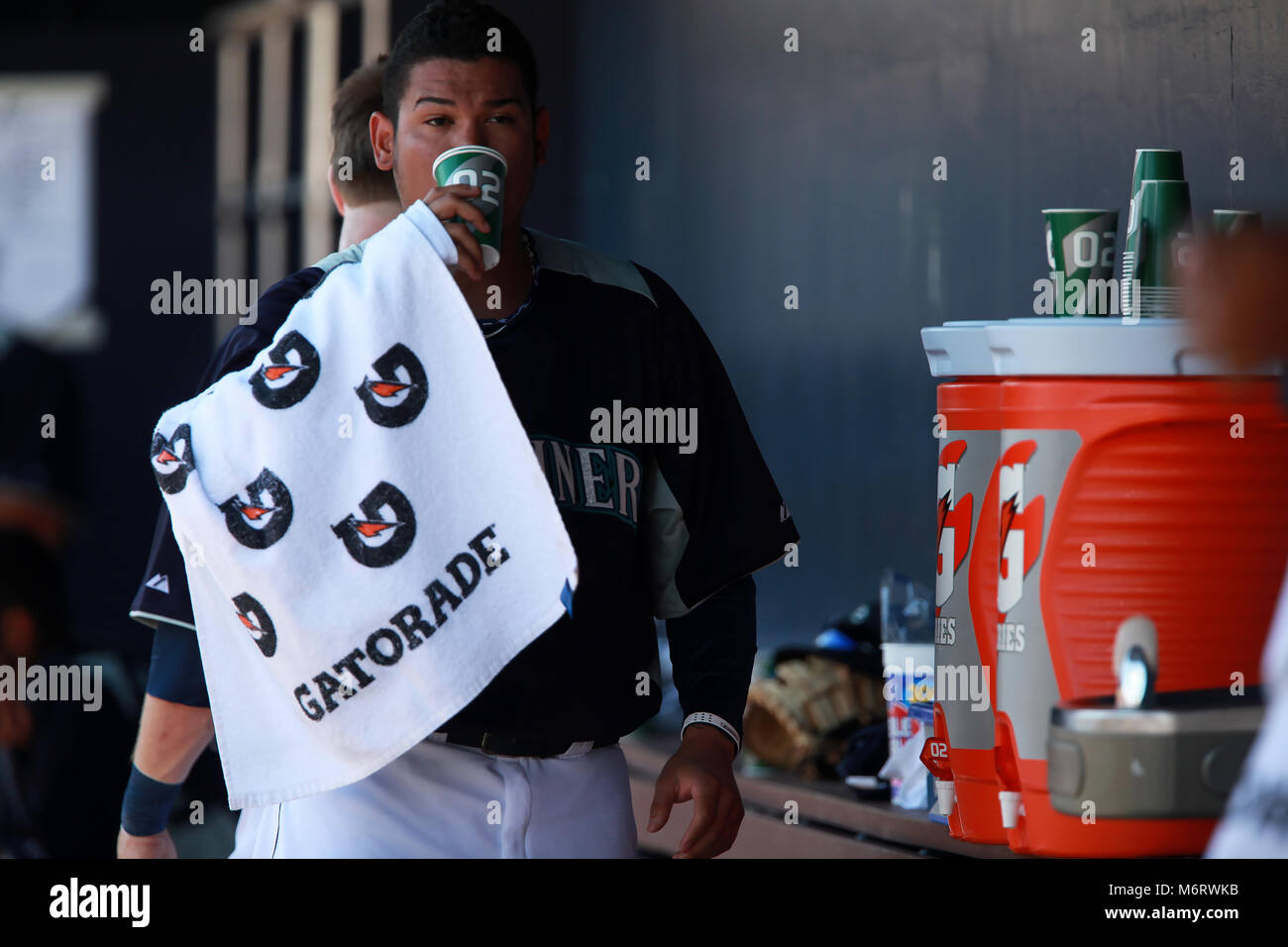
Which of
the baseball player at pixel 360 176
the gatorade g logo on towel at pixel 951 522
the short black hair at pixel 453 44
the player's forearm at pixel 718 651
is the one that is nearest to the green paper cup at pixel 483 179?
the short black hair at pixel 453 44

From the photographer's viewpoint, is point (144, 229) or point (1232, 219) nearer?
point (1232, 219)

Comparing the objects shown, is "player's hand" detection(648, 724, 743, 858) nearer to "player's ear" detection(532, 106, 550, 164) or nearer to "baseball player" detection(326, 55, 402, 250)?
"player's ear" detection(532, 106, 550, 164)

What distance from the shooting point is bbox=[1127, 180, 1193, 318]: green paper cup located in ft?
5.83

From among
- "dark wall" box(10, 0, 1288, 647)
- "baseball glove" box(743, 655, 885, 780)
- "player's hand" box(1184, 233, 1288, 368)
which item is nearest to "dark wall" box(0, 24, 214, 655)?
"dark wall" box(10, 0, 1288, 647)

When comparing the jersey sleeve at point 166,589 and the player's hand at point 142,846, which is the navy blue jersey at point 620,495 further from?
the player's hand at point 142,846

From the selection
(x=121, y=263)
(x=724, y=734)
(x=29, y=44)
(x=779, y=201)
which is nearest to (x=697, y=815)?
(x=724, y=734)

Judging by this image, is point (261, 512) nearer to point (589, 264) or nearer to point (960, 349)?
point (589, 264)

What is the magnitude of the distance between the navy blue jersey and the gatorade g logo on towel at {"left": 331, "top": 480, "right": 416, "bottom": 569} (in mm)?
195

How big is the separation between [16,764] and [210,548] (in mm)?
3141

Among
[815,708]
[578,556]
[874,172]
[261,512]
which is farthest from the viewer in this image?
[874,172]

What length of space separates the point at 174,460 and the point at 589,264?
0.59 meters

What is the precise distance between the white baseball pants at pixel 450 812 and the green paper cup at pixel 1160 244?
0.81 metres

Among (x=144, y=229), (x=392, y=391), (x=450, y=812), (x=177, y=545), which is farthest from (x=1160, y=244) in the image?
(x=144, y=229)

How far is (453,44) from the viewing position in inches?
72.8
